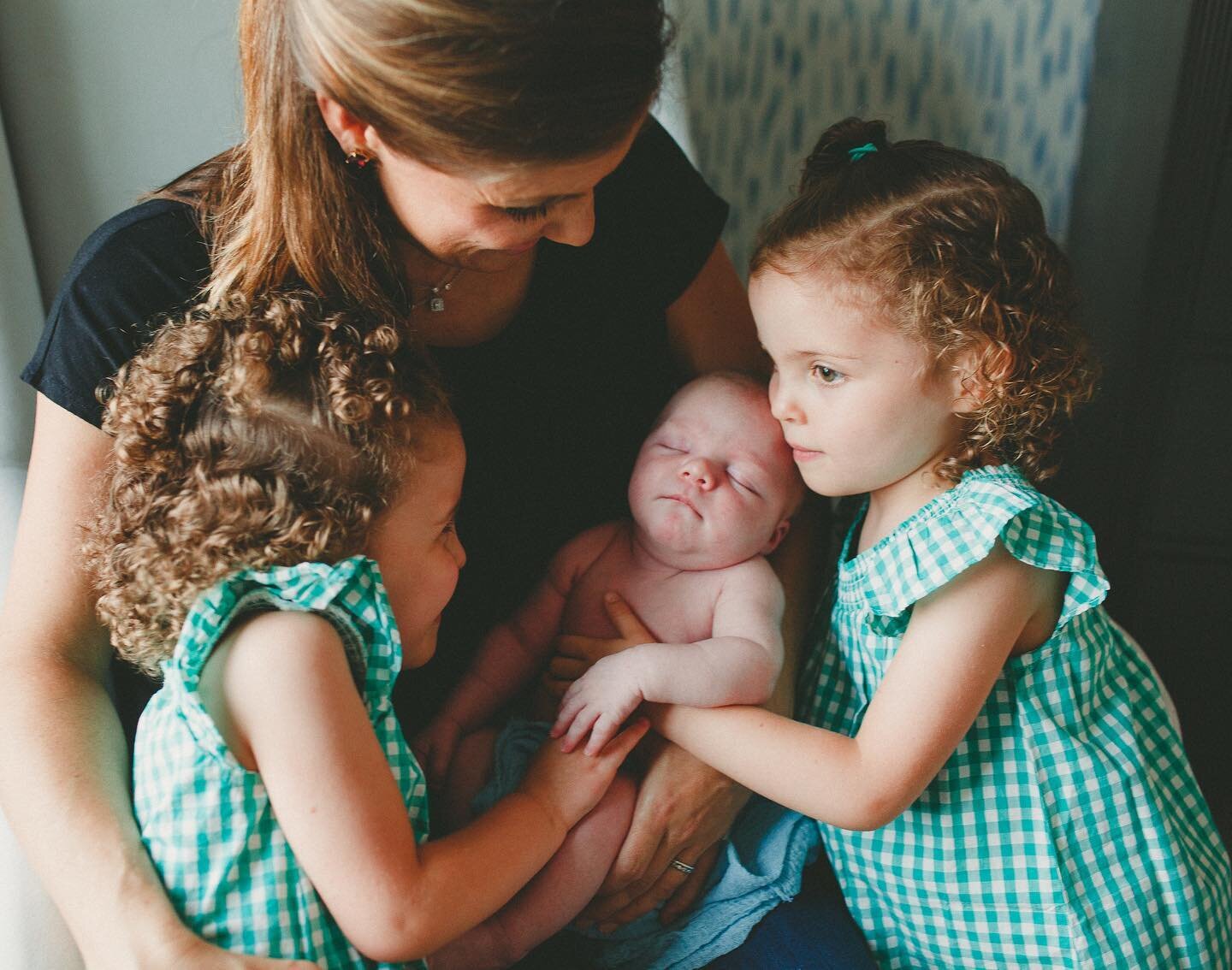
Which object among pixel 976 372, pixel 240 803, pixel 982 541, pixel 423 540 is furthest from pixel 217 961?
pixel 976 372

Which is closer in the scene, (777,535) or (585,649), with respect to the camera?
(585,649)

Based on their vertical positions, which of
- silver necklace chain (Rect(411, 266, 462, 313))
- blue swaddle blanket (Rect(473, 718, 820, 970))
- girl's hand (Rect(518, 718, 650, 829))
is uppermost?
silver necklace chain (Rect(411, 266, 462, 313))

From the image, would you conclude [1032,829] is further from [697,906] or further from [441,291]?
[441,291]

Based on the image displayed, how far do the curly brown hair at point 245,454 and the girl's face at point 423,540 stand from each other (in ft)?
0.06

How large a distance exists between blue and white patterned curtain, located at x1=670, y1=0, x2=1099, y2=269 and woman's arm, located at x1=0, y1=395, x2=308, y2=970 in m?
0.88

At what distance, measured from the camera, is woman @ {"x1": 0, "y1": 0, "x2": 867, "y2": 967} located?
73 centimetres

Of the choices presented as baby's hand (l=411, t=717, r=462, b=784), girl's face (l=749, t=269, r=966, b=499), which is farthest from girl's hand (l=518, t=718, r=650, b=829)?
girl's face (l=749, t=269, r=966, b=499)

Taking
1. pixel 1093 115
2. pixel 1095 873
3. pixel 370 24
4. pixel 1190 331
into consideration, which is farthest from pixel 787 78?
pixel 1095 873

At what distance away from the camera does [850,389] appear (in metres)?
0.98

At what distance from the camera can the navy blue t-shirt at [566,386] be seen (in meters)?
1.10

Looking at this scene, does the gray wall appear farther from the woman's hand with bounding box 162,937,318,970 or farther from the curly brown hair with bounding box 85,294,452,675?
the woman's hand with bounding box 162,937,318,970

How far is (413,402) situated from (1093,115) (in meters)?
0.99

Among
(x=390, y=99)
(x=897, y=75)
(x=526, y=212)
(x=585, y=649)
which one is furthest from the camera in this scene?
(x=897, y=75)

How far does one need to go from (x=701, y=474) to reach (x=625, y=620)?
0.17 metres
